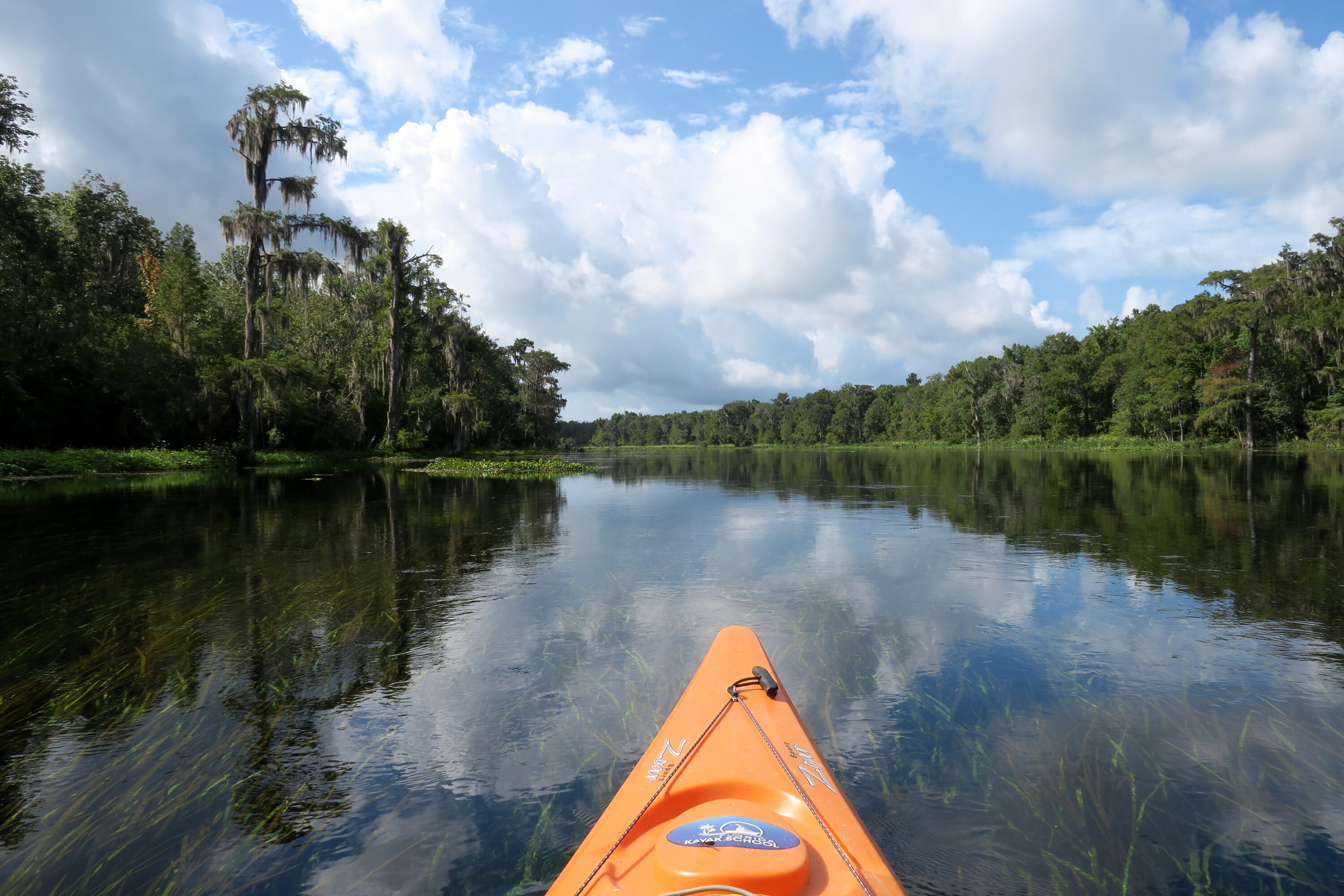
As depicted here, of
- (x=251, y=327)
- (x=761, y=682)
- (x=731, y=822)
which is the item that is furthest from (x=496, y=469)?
(x=731, y=822)

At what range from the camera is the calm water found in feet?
9.95

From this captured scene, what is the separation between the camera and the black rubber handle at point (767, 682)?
11.5 ft

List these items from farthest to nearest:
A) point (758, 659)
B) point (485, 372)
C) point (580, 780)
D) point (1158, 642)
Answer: point (485, 372) → point (1158, 642) → point (758, 659) → point (580, 780)

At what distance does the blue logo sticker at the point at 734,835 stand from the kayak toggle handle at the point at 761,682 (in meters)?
1.11

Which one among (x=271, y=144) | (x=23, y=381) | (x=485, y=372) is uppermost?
(x=271, y=144)

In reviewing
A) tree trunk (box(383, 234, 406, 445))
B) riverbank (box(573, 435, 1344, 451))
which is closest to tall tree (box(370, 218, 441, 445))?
tree trunk (box(383, 234, 406, 445))

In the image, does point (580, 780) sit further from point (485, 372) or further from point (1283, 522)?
point (485, 372)

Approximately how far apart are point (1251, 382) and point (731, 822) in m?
55.7

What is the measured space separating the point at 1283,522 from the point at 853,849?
14.8 metres

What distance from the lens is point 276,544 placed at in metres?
10.6

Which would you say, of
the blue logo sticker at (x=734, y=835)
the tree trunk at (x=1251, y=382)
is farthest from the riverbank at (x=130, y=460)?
the tree trunk at (x=1251, y=382)

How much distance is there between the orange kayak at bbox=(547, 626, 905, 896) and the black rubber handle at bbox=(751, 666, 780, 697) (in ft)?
0.05

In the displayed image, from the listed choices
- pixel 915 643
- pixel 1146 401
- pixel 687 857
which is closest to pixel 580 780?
pixel 687 857

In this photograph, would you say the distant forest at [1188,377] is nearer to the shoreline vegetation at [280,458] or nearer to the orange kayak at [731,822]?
the shoreline vegetation at [280,458]
